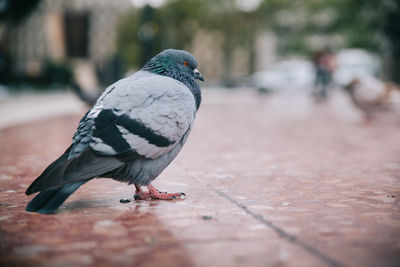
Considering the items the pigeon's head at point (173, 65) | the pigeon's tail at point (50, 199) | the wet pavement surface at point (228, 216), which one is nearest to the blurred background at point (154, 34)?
the wet pavement surface at point (228, 216)

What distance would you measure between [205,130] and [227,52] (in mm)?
28169

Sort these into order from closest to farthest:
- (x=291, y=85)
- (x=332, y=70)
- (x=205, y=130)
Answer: (x=205, y=130) < (x=332, y=70) < (x=291, y=85)

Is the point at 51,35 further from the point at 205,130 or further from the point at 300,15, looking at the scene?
the point at 300,15

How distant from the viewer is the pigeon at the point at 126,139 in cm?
251

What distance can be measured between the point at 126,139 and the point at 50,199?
1.64 ft

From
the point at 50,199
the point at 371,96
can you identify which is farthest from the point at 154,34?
the point at 50,199

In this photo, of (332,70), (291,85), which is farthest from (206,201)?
(291,85)

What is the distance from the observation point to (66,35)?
78.9 feet

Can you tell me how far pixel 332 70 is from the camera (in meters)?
17.7

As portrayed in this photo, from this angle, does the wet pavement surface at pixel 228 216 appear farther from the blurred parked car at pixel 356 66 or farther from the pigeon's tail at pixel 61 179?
the blurred parked car at pixel 356 66

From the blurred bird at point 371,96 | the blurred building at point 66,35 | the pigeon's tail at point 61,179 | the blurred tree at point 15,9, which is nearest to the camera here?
the pigeon's tail at point 61,179

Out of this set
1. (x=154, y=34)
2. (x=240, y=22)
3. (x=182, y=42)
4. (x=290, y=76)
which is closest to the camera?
(x=154, y=34)

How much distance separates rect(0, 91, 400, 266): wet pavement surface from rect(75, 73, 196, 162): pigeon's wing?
0.36 m

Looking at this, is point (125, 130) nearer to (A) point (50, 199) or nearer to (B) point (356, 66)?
(A) point (50, 199)
